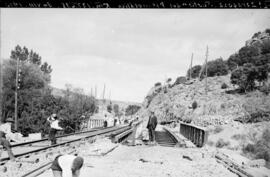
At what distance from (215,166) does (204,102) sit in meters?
59.2

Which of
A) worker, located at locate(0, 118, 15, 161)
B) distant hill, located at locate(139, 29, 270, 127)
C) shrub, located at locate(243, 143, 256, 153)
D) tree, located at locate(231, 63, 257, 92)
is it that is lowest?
shrub, located at locate(243, 143, 256, 153)

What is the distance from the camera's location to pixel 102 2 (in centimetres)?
446

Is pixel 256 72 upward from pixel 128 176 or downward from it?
upward

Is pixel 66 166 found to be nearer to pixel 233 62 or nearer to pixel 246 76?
pixel 246 76

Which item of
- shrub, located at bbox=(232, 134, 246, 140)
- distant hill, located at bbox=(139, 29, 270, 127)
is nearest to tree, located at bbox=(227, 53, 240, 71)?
distant hill, located at bbox=(139, 29, 270, 127)

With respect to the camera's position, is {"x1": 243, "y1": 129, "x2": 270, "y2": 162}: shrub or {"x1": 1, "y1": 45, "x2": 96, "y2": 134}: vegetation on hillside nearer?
{"x1": 243, "y1": 129, "x2": 270, "y2": 162}: shrub

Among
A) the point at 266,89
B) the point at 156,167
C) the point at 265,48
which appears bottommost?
the point at 156,167

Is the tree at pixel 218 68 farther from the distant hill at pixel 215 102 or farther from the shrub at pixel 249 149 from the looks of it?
the shrub at pixel 249 149

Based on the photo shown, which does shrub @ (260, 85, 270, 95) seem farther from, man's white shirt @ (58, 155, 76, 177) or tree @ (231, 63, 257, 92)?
man's white shirt @ (58, 155, 76, 177)

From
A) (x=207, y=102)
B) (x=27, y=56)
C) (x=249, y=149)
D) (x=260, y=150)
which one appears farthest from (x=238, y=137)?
(x=27, y=56)

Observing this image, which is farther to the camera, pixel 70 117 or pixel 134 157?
pixel 70 117

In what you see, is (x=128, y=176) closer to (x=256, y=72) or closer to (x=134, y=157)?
(x=134, y=157)

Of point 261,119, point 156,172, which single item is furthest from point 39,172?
point 261,119

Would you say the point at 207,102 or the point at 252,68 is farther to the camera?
the point at 207,102
